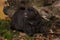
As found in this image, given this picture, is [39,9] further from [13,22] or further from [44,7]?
[13,22]

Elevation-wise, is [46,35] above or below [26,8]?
below

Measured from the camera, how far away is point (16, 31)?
17.4 ft

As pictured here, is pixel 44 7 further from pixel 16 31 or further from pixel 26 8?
pixel 16 31

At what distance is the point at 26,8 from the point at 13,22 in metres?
0.45

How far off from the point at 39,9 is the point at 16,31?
2.81 ft

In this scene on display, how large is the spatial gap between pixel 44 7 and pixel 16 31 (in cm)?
101

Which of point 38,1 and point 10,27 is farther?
point 38,1

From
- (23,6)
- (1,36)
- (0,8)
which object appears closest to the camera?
(1,36)

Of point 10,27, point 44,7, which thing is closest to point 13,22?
point 10,27

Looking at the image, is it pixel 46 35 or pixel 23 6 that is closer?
pixel 46 35

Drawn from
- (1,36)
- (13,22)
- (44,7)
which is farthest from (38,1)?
(1,36)

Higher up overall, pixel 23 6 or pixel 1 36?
pixel 23 6

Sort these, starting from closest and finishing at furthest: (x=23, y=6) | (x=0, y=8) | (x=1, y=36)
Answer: (x=1, y=36) → (x=23, y=6) → (x=0, y=8)

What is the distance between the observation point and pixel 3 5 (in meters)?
6.27
